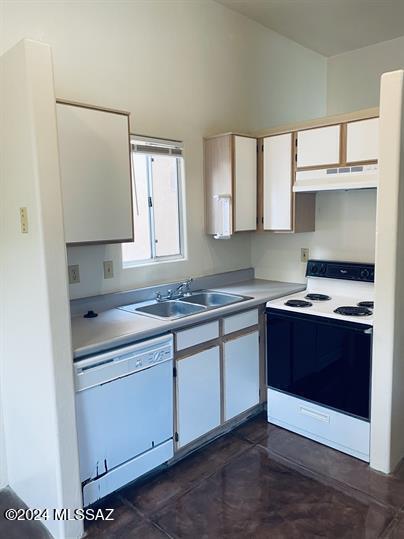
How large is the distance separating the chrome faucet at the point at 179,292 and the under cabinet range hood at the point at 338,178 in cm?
108

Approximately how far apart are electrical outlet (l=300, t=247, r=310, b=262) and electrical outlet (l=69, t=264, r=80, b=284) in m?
1.84

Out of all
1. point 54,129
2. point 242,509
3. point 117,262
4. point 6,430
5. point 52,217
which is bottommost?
point 242,509

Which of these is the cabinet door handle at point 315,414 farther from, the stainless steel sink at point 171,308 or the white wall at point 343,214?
the white wall at point 343,214

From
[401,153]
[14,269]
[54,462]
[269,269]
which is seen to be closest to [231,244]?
[269,269]

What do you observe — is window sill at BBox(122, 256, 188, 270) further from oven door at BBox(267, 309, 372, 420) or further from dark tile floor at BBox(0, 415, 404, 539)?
dark tile floor at BBox(0, 415, 404, 539)

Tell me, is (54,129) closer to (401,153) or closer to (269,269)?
(401,153)

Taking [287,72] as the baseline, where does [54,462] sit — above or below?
below

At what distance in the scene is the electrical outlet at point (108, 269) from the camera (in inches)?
111

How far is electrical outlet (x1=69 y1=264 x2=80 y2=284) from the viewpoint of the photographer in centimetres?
264

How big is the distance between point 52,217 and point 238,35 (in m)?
2.68

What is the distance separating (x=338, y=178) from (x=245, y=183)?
2.44ft

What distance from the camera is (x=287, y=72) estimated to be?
4.15 m

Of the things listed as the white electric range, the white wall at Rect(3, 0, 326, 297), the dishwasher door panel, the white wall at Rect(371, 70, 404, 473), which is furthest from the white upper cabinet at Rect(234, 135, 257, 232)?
the dishwasher door panel

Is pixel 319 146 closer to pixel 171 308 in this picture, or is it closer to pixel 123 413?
pixel 171 308
